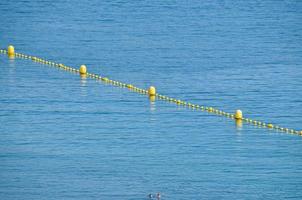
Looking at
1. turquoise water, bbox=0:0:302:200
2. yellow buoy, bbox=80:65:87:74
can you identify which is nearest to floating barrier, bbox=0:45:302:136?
yellow buoy, bbox=80:65:87:74

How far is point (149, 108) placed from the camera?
70.2 m

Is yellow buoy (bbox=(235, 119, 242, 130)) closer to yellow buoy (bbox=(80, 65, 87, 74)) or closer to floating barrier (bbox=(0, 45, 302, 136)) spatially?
floating barrier (bbox=(0, 45, 302, 136))

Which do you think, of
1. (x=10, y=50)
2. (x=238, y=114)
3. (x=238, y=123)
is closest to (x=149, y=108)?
(x=238, y=114)

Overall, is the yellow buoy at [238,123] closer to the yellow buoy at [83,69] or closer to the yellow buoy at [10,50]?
the yellow buoy at [83,69]

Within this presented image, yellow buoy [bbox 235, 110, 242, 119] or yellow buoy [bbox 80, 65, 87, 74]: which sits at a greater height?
yellow buoy [bbox 80, 65, 87, 74]

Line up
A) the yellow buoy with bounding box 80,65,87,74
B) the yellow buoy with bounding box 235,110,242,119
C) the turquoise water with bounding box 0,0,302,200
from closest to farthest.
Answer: the turquoise water with bounding box 0,0,302,200
the yellow buoy with bounding box 235,110,242,119
the yellow buoy with bounding box 80,65,87,74

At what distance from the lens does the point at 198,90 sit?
7481 cm

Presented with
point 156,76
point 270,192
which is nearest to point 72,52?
point 156,76

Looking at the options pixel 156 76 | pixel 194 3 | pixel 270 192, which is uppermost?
pixel 194 3

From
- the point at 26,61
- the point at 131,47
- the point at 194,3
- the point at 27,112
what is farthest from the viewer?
the point at 194,3

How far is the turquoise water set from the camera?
56.8 m

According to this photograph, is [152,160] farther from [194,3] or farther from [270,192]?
[194,3]

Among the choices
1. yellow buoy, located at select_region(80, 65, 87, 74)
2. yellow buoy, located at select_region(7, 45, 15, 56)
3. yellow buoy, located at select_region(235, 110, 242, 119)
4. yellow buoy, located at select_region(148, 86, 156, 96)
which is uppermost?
yellow buoy, located at select_region(7, 45, 15, 56)

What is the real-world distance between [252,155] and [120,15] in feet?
155
